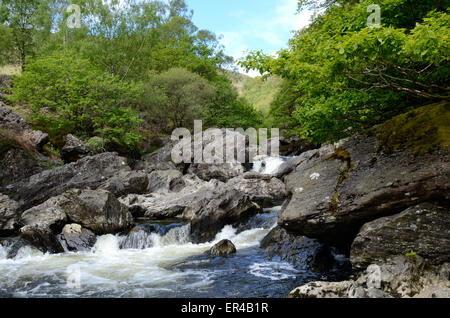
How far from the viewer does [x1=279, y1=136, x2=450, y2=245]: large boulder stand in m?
5.94

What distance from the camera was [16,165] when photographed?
59.4 feet

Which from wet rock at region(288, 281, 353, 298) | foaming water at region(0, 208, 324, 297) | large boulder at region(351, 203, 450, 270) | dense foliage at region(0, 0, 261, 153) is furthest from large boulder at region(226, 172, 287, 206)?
wet rock at region(288, 281, 353, 298)

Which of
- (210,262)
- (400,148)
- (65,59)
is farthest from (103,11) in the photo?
(400,148)

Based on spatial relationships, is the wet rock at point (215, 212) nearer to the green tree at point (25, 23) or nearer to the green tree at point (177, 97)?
the green tree at point (177, 97)

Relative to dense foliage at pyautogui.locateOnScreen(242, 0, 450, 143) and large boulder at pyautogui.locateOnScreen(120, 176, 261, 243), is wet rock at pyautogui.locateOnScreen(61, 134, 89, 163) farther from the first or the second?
dense foliage at pyautogui.locateOnScreen(242, 0, 450, 143)

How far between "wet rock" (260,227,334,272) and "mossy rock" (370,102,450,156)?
3363 millimetres

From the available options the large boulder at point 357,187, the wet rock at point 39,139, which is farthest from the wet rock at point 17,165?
the large boulder at point 357,187

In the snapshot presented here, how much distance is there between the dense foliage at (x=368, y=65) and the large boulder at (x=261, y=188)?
9.49m

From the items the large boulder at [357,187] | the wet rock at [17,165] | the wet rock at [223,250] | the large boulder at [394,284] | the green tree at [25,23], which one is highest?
the green tree at [25,23]

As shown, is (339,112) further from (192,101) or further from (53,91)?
(192,101)

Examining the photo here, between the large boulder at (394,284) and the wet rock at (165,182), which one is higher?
the wet rock at (165,182)

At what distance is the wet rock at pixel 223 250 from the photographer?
34.9ft

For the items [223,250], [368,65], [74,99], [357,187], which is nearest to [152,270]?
[223,250]

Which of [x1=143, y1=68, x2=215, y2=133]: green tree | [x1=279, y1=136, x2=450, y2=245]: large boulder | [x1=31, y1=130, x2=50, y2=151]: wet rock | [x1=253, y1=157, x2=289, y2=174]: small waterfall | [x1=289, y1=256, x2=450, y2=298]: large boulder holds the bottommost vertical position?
[x1=289, y1=256, x2=450, y2=298]: large boulder
